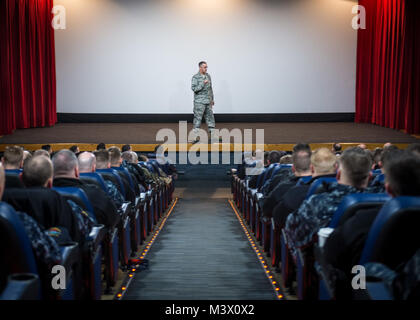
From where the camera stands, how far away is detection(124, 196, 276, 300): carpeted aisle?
10.3 ft

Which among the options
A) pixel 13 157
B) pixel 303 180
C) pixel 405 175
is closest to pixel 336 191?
pixel 405 175

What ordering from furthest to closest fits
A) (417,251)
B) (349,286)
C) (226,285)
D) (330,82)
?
(330,82) < (226,285) < (349,286) < (417,251)

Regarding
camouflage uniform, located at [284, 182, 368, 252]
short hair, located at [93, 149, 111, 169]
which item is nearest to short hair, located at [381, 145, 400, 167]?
camouflage uniform, located at [284, 182, 368, 252]

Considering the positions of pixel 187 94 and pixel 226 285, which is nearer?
pixel 226 285

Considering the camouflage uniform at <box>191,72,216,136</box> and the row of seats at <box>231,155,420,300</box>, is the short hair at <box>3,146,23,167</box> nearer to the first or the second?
the row of seats at <box>231,155,420,300</box>

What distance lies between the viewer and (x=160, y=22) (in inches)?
466

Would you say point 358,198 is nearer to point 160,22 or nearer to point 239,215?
point 239,215

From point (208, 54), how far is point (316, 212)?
990 centimetres

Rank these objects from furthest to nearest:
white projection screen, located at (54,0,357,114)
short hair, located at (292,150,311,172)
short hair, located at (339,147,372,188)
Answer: white projection screen, located at (54,0,357,114) < short hair, located at (292,150,311,172) < short hair, located at (339,147,372,188)

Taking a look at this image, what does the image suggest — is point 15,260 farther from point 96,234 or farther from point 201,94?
point 201,94

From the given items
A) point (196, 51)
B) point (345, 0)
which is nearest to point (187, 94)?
point (196, 51)

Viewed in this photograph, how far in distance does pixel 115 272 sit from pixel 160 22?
9.44m

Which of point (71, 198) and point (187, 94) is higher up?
point (187, 94)

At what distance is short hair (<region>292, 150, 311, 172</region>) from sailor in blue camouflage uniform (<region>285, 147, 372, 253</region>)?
2.99 feet
